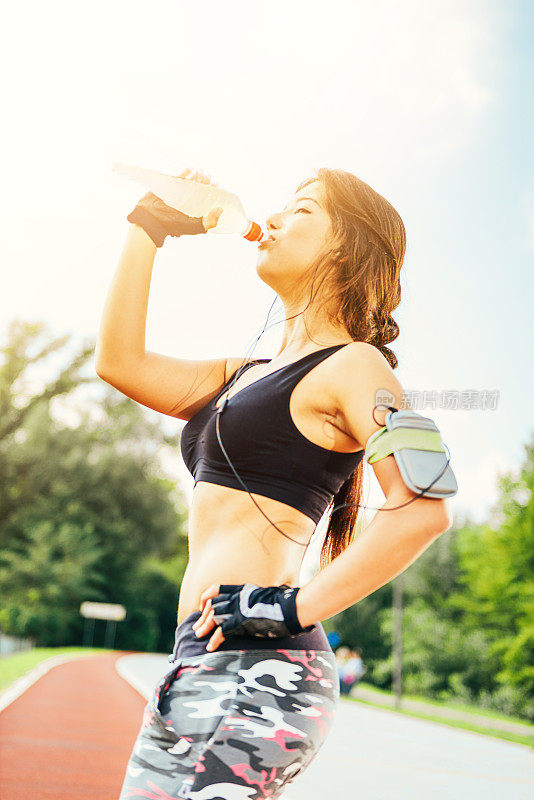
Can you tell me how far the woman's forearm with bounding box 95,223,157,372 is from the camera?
209 cm

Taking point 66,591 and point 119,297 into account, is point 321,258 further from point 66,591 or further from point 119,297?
point 66,591

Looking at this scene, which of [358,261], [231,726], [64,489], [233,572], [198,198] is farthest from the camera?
[64,489]

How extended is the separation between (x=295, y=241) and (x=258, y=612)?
89cm

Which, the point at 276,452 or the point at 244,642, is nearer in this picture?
the point at 244,642

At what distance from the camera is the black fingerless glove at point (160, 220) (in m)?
2.09

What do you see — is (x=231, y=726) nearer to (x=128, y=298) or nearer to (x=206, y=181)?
(x=128, y=298)

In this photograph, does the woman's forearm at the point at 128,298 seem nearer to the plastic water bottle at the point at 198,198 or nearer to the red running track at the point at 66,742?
the plastic water bottle at the point at 198,198

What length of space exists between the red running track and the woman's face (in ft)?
21.8

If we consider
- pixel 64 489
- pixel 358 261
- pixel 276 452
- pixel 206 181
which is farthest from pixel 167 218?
pixel 64 489

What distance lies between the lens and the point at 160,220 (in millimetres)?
2088

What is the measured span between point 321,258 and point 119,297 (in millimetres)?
501

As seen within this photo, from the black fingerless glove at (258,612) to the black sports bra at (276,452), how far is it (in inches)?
8.8

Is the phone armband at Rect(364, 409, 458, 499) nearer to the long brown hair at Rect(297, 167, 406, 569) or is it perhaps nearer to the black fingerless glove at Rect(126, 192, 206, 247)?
the long brown hair at Rect(297, 167, 406, 569)

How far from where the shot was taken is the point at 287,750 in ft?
5.10
